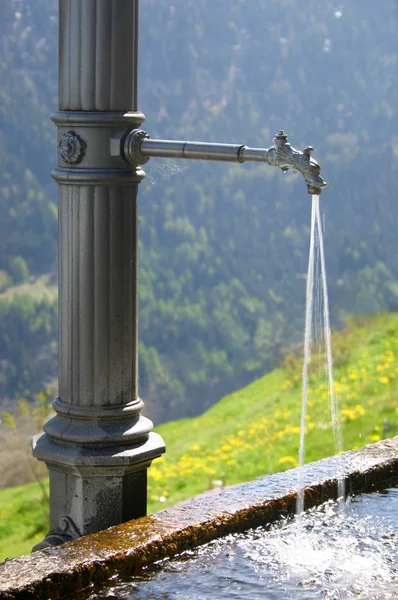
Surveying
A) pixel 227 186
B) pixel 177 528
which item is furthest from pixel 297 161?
pixel 227 186

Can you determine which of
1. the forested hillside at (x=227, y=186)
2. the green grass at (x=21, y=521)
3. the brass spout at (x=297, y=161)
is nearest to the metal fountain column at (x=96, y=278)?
the brass spout at (x=297, y=161)

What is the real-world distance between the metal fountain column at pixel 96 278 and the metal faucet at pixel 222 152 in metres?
0.04

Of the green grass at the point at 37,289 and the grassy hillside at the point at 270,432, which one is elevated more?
the green grass at the point at 37,289

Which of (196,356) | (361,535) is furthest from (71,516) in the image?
(196,356)

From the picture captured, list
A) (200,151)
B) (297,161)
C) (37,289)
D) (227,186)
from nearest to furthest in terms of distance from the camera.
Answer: (297,161), (200,151), (37,289), (227,186)

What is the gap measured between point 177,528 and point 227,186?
1073 cm

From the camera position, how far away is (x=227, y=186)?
12711 mm

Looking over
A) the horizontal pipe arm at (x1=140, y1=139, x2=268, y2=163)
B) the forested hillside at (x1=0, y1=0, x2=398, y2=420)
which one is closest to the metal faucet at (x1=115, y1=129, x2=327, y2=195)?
the horizontal pipe arm at (x1=140, y1=139, x2=268, y2=163)

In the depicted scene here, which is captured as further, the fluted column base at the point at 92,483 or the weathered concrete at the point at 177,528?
the fluted column base at the point at 92,483

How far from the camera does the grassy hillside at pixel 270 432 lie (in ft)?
22.7

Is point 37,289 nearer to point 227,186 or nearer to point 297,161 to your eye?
point 227,186

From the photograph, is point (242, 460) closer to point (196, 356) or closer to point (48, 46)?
point (196, 356)

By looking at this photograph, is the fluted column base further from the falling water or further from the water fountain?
the falling water

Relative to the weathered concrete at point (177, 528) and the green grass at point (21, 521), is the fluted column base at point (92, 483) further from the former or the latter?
the green grass at point (21, 521)
